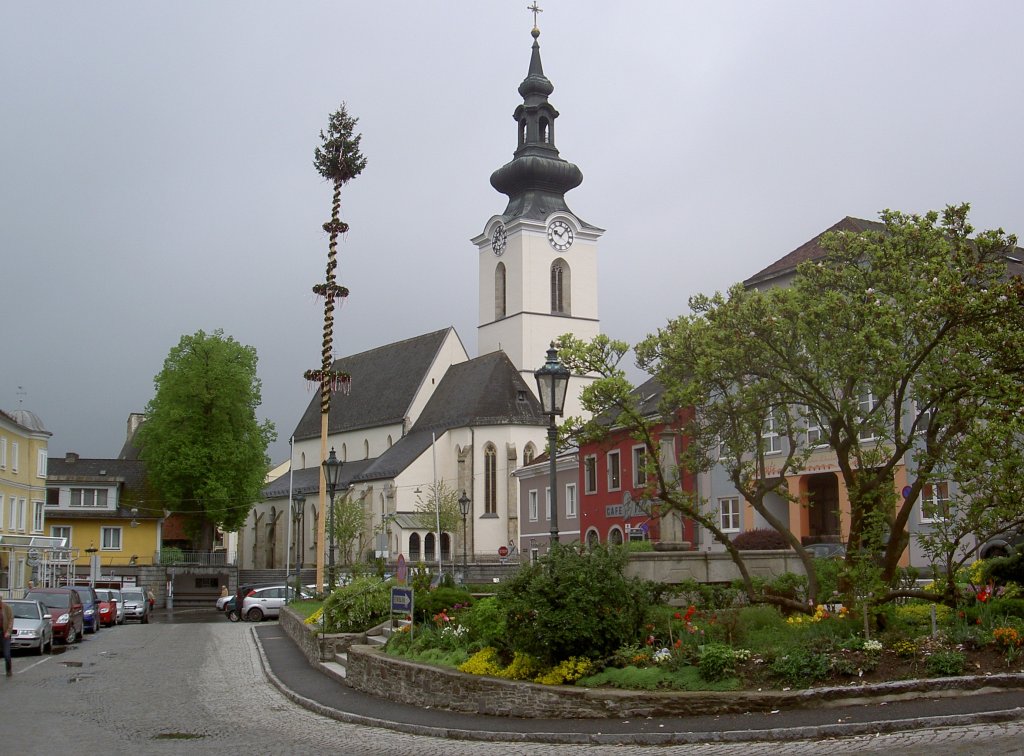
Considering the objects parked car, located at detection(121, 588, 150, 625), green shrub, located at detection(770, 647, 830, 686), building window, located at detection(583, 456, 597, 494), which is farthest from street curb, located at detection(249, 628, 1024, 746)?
building window, located at detection(583, 456, 597, 494)

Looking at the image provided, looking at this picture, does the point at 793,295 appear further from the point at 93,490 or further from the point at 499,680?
the point at 93,490

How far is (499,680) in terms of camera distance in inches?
529

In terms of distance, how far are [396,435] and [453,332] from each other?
8.61 metres

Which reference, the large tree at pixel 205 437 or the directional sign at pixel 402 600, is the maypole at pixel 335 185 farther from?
the large tree at pixel 205 437

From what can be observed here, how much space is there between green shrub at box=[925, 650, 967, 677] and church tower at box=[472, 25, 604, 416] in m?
60.5

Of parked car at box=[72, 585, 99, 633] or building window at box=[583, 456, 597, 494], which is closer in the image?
parked car at box=[72, 585, 99, 633]

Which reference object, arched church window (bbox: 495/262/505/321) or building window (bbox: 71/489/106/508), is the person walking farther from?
arched church window (bbox: 495/262/505/321)

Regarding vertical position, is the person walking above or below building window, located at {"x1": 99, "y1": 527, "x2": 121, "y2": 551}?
below

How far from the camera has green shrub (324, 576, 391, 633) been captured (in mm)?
22438

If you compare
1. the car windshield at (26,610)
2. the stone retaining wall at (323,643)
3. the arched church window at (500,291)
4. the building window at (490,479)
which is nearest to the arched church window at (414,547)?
the building window at (490,479)

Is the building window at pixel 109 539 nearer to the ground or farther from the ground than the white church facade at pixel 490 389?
nearer to the ground

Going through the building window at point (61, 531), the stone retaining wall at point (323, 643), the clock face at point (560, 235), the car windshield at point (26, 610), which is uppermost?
the clock face at point (560, 235)

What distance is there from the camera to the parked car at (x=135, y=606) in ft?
142

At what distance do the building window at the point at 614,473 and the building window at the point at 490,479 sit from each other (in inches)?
922
